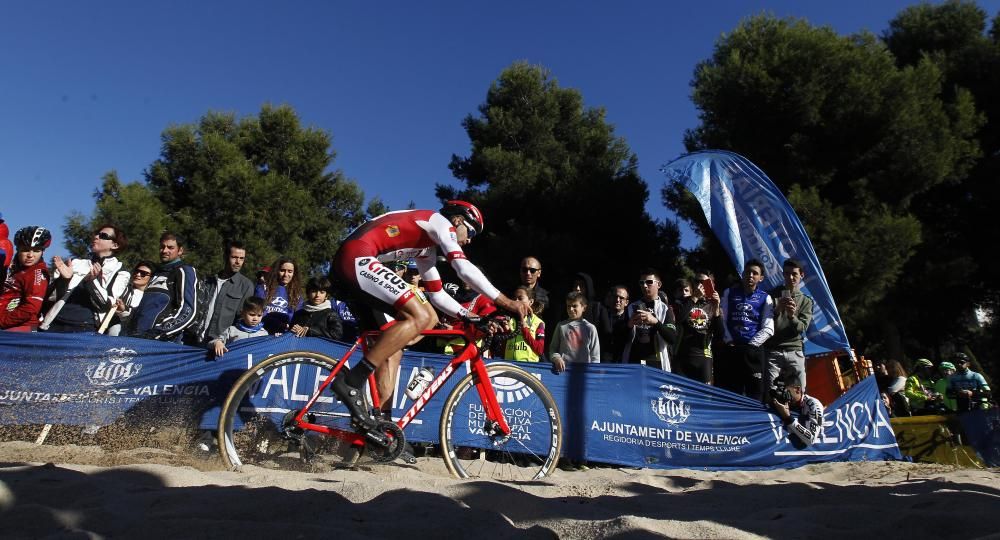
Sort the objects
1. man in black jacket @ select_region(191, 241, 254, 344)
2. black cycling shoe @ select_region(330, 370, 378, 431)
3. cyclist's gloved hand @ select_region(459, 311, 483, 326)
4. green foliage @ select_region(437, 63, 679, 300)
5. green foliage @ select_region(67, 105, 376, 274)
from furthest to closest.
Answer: green foliage @ select_region(67, 105, 376, 274) → green foliage @ select_region(437, 63, 679, 300) → man in black jacket @ select_region(191, 241, 254, 344) → cyclist's gloved hand @ select_region(459, 311, 483, 326) → black cycling shoe @ select_region(330, 370, 378, 431)

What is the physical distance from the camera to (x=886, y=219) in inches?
670

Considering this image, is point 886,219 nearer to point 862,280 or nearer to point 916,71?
point 862,280

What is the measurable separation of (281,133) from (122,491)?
93.5 feet

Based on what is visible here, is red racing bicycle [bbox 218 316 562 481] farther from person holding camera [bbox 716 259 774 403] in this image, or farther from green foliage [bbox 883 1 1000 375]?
green foliage [bbox 883 1 1000 375]

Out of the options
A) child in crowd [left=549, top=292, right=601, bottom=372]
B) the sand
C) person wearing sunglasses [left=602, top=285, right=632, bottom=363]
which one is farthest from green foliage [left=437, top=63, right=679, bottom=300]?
the sand

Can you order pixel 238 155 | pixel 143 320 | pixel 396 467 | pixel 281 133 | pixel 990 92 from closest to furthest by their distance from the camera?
pixel 396 467, pixel 143 320, pixel 990 92, pixel 238 155, pixel 281 133

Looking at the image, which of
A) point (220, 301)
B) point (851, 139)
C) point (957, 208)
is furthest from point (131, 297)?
point (957, 208)

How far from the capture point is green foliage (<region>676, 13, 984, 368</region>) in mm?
17000

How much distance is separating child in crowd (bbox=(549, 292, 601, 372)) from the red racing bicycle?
2.16m

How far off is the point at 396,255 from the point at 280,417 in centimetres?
141

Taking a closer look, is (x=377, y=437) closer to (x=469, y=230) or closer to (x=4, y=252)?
(x=469, y=230)

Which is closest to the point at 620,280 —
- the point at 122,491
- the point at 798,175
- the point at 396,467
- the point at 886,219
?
the point at 798,175

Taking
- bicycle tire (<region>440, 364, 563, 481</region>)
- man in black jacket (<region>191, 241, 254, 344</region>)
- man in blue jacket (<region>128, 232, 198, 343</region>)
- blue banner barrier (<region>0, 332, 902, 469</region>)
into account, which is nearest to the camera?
bicycle tire (<region>440, 364, 563, 481</region>)

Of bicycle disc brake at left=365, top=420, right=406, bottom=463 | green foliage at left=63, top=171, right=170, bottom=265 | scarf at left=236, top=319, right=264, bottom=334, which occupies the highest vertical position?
green foliage at left=63, top=171, right=170, bottom=265
